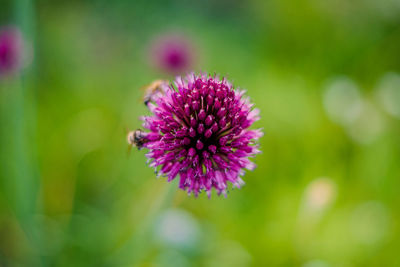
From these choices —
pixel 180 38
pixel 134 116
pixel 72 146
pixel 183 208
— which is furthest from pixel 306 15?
pixel 72 146

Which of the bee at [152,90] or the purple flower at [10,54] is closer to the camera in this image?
the bee at [152,90]

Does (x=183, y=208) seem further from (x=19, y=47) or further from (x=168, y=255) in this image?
(x=19, y=47)

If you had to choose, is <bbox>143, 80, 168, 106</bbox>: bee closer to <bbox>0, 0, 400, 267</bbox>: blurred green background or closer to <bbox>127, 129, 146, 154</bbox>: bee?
<bbox>127, 129, 146, 154</bbox>: bee

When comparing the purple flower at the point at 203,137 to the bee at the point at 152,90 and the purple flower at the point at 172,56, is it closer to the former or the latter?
the bee at the point at 152,90

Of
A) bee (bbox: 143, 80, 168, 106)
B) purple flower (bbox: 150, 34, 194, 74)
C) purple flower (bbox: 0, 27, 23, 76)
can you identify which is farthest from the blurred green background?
bee (bbox: 143, 80, 168, 106)

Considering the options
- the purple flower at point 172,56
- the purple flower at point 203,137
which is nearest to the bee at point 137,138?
the purple flower at point 203,137

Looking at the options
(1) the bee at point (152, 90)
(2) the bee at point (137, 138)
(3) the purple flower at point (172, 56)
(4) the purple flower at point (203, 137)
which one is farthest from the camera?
(3) the purple flower at point (172, 56)
